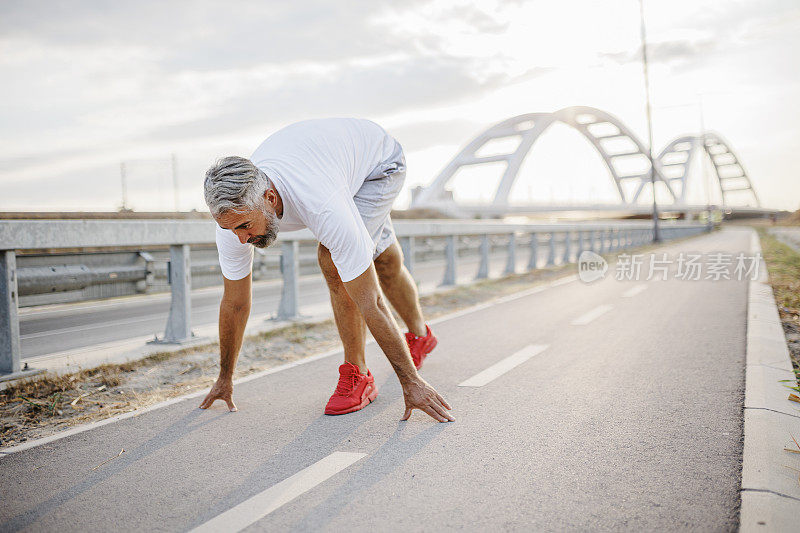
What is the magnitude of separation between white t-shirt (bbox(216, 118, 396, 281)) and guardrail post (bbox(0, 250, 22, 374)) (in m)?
1.72

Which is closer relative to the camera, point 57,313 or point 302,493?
point 302,493

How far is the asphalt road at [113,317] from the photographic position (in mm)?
5777

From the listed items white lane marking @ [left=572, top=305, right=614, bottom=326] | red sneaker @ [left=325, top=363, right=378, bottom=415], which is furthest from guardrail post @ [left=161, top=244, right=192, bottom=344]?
white lane marking @ [left=572, top=305, right=614, bottom=326]

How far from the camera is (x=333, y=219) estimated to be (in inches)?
100

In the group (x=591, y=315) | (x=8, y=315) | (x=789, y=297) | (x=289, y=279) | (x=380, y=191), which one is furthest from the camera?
(x=789, y=297)

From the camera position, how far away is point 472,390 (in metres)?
3.63

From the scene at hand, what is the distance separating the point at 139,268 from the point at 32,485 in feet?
13.6

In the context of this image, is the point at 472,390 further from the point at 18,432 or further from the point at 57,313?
the point at 57,313

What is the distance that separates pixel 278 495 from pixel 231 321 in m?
1.29

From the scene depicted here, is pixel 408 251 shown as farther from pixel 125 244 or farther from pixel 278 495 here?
pixel 278 495

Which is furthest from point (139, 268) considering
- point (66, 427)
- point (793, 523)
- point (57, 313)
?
point (793, 523)

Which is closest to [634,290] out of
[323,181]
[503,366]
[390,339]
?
[503,366]

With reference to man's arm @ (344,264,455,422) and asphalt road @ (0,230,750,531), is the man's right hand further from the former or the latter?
man's arm @ (344,264,455,422)

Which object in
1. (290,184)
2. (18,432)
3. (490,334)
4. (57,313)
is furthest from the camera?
(57,313)
